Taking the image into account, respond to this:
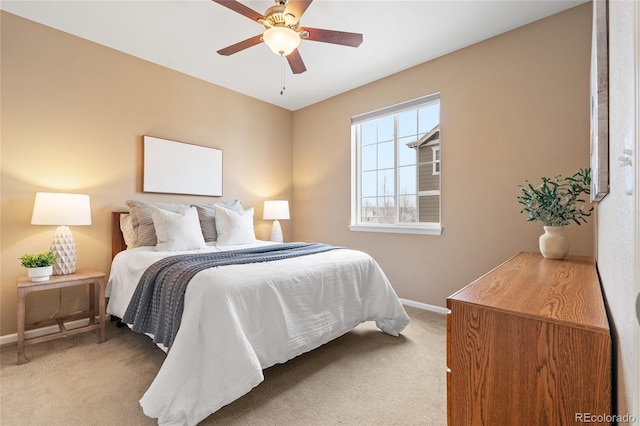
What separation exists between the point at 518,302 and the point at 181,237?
8.54 ft

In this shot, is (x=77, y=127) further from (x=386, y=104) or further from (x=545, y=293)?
(x=545, y=293)

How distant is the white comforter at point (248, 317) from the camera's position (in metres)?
1.42

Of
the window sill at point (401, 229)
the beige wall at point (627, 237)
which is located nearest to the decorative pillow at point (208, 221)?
the window sill at point (401, 229)

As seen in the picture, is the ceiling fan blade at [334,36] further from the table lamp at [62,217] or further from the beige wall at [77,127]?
the table lamp at [62,217]

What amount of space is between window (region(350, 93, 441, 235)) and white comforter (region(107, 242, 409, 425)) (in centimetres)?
123

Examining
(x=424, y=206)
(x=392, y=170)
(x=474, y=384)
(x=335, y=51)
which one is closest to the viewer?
(x=474, y=384)

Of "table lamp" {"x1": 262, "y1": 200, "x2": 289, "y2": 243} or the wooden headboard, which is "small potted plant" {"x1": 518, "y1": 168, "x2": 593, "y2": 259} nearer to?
"table lamp" {"x1": 262, "y1": 200, "x2": 289, "y2": 243}

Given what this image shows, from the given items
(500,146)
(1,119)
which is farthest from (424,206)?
(1,119)

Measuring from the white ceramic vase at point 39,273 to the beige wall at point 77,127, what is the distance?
1.65ft

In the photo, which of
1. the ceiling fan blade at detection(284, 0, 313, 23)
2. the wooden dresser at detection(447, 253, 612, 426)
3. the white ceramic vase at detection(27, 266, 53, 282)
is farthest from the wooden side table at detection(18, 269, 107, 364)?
the wooden dresser at detection(447, 253, 612, 426)

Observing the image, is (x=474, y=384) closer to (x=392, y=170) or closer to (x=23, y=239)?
(x=392, y=170)

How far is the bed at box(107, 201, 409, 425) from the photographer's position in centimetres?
143

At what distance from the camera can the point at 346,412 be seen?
1.61 metres

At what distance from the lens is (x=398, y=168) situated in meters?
3.65
